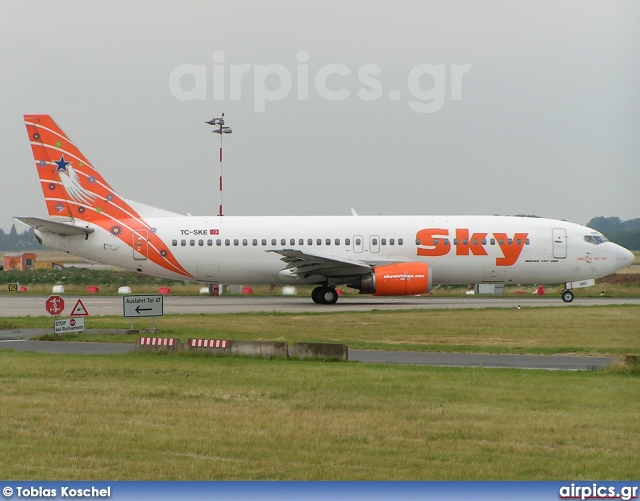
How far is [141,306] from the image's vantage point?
24641mm

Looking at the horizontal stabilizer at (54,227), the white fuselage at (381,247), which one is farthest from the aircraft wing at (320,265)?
the horizontal stabilizer at (54,227)

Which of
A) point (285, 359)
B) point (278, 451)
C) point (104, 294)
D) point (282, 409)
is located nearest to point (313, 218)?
point (104, 294)

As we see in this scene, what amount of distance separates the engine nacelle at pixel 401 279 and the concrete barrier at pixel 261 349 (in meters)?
17.5

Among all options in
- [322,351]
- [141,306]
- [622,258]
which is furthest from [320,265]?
[322,351]

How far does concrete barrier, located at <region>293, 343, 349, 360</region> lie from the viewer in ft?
61.4

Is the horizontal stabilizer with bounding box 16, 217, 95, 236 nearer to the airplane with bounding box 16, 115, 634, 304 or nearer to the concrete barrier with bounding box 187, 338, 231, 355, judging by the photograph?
the airplane with bounding box 16, 115, 634, 304

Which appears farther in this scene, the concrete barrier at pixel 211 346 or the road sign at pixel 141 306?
the road sign at pixel 141 306

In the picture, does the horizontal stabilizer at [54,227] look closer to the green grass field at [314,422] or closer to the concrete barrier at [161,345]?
the concrete barrier at [161,345]

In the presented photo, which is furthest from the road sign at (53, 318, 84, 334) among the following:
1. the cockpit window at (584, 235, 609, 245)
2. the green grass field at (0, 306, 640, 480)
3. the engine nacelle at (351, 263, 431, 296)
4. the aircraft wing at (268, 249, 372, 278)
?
the cockpit window at (584, 235, 609, 245)

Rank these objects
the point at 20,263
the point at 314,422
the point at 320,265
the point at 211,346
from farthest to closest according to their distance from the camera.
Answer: the point at 20,263
the point at 320,265
the point at 211,346
the point at 314,422

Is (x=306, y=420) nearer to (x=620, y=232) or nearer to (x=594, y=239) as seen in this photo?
(x=594, y=239)

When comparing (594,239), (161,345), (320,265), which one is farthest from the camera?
(594,239)

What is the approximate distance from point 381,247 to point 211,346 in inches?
767

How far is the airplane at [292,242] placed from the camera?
3797 centimetres
